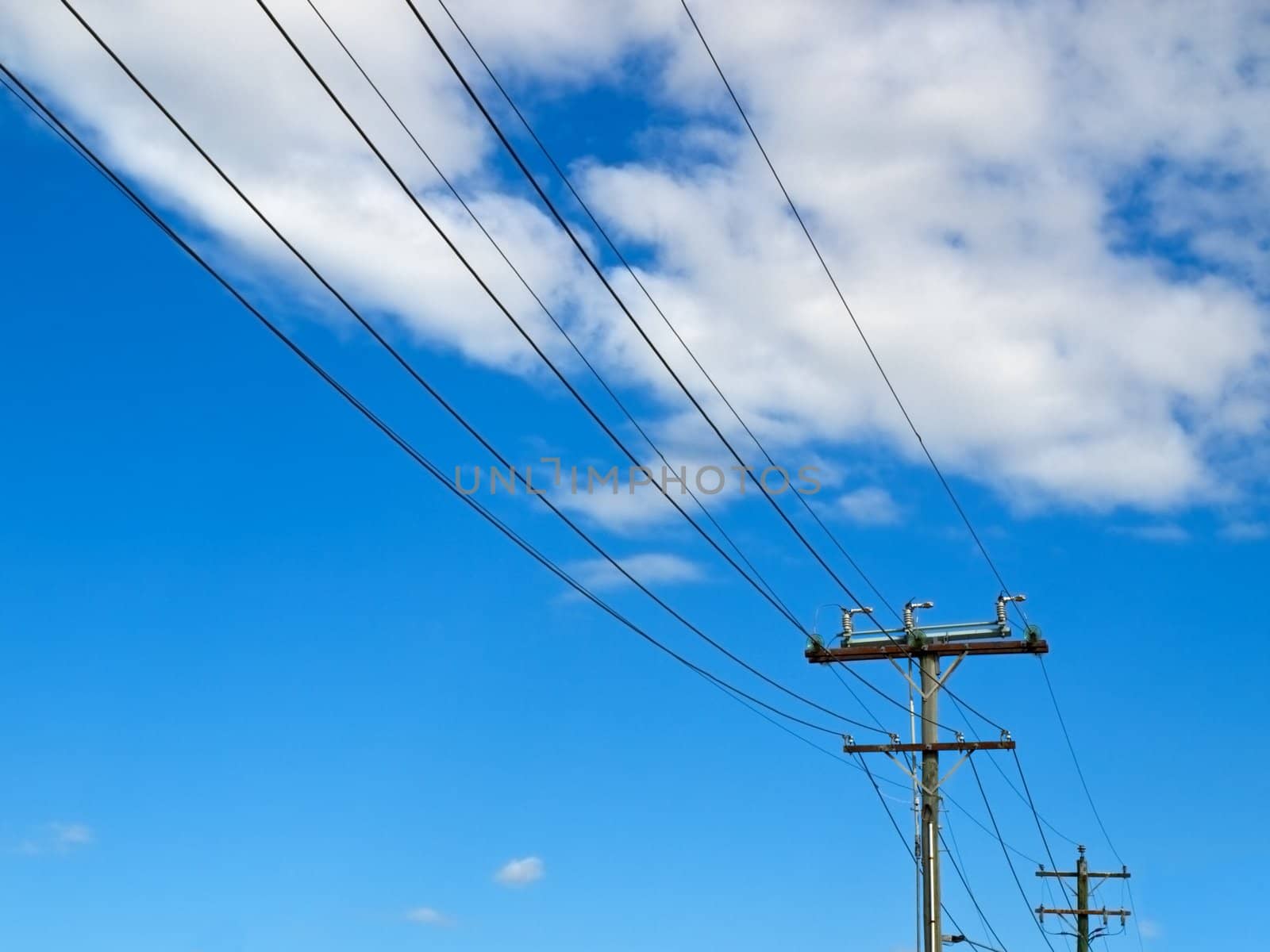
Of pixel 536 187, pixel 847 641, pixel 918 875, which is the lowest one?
pixel 918 875

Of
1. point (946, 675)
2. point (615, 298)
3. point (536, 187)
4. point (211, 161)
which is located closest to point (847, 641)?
point (946, 675)

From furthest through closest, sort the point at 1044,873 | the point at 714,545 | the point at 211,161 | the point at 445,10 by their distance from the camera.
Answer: the point at 1044,873 → the point at 714,545 → the point at 445,10 → the point at 211,161

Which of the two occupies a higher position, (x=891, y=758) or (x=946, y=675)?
(x=946, y=675)

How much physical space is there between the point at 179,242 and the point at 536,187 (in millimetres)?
2661

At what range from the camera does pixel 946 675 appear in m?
23.9

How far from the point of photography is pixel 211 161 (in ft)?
28.9

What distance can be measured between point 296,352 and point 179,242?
1.56 m

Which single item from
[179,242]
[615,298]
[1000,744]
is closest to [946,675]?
[1000,744]

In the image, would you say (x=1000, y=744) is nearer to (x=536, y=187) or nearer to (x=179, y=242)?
(x=536, y=187)

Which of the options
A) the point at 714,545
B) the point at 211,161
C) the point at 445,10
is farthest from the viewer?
the point at 714,545

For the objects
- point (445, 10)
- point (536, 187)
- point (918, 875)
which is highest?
point (445, 10)

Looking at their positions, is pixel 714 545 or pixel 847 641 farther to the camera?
pixel 847 641

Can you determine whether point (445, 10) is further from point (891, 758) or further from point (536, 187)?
point (891, 758)

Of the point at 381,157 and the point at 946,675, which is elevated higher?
the point at 946,675
